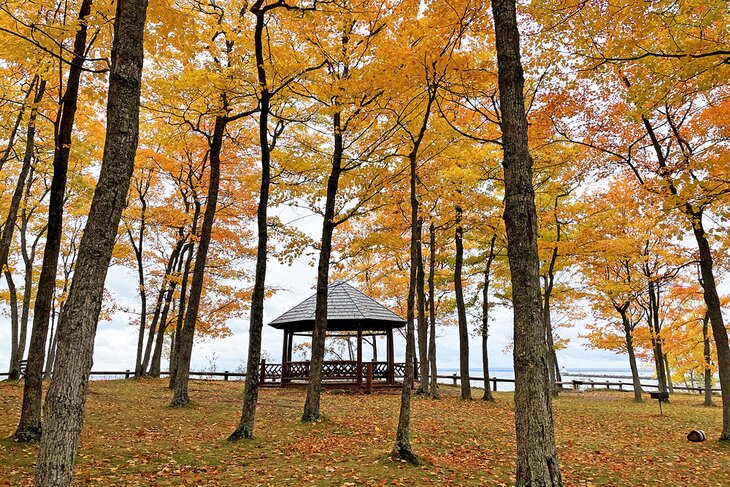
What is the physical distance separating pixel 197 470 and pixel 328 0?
7192 millimetres

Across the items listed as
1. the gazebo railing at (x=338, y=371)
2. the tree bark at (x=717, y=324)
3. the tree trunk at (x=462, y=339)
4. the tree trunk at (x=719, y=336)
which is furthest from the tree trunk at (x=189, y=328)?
the tree trunk at (x=719, y=336)

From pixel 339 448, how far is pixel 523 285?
4.41 meters

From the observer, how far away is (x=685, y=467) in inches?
271

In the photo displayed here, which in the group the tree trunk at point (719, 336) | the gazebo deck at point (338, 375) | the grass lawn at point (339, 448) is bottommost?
the grass lawn at point (339, 448)

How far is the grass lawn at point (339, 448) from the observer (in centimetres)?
522

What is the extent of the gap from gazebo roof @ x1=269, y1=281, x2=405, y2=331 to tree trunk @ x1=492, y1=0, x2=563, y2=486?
11776 millimetres

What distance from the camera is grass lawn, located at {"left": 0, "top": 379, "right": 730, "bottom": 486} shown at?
17.1 feet

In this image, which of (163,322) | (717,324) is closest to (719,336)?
(717,324)

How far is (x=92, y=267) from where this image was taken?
3.39 metres

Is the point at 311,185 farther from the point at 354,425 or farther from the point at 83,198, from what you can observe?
the point at 83,198

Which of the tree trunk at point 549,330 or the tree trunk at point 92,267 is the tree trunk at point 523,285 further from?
the tree trunk at point 549,330

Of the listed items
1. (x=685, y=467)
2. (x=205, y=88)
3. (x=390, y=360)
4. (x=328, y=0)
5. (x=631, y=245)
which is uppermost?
(x=328, y=0)

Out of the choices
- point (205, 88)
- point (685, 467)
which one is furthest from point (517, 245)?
point (205, 88)

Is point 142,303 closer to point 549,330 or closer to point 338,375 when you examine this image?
point 338,375
